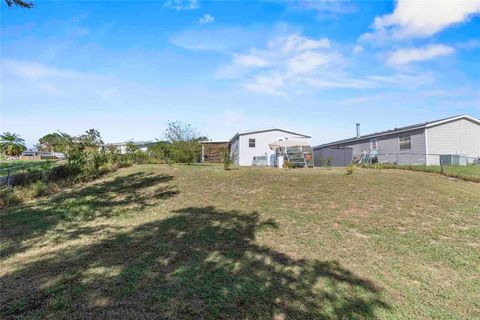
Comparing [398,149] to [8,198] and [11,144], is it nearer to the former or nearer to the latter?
[8,198]

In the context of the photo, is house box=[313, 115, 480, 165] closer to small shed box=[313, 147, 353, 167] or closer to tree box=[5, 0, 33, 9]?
small shed box=[313, 147, 353, 167]

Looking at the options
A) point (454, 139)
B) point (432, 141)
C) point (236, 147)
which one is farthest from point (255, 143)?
point (454, 139)

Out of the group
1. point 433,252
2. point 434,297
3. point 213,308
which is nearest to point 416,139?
point 433,252

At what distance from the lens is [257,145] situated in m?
26.1

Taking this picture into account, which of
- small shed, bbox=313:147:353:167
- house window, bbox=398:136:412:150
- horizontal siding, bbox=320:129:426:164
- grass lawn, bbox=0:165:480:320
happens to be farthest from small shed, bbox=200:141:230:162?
grass lawn, bbox=0:165:480:320

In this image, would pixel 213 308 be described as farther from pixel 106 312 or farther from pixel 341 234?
pixel 341 234

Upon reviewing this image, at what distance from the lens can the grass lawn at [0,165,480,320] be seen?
111 inches

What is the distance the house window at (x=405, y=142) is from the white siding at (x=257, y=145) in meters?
8.94

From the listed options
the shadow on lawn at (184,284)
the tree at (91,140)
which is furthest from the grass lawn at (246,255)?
the tree at (91,140)

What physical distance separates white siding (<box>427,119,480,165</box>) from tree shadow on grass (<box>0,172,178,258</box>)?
17.1 m

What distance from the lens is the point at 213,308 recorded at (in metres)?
2.72

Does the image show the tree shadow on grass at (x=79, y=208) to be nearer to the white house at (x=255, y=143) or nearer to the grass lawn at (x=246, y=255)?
the grass lawn at (x=246, y=255)

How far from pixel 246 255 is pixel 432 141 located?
1938 cm

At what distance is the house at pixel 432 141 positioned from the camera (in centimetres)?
1888
